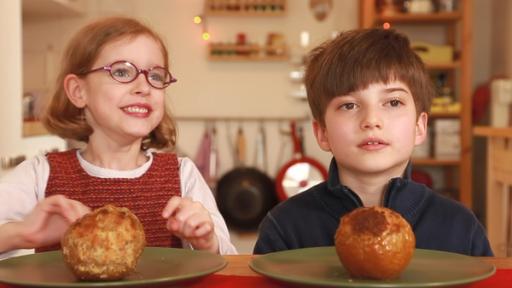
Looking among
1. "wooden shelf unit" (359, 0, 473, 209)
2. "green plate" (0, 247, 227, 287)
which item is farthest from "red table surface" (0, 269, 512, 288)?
"wooden shelf unit" (359, 0, 473, 209)

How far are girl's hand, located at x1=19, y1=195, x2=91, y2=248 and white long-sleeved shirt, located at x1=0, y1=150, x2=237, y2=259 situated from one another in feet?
1.08

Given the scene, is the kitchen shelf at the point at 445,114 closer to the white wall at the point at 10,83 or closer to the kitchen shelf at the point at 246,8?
the kitchen shelf at the point at 246,8

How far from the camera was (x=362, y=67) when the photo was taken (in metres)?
1.21

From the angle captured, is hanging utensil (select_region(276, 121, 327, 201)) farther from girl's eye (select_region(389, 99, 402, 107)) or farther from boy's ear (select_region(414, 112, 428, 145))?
girl's eye (select_region(389, 99, 402, 107))

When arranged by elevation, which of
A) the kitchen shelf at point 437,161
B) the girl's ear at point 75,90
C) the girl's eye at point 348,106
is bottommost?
the kitchen shelf at point 437,161

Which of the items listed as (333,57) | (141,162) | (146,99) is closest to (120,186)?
(141,162)

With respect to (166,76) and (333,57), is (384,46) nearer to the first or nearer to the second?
(333,57)

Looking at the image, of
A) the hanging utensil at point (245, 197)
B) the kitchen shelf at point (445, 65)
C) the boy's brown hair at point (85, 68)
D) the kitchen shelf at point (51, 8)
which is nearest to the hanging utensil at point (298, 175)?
the hanging utensil at point (245, 197)

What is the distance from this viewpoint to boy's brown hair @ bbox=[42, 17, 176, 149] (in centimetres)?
146

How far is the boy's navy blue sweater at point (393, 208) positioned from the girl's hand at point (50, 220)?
15.5 inches

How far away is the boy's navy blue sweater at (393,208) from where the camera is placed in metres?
1.21

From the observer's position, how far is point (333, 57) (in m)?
1.26

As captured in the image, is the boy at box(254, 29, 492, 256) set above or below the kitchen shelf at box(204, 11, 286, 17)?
below

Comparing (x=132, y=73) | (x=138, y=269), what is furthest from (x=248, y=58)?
(x=138, y=269)
